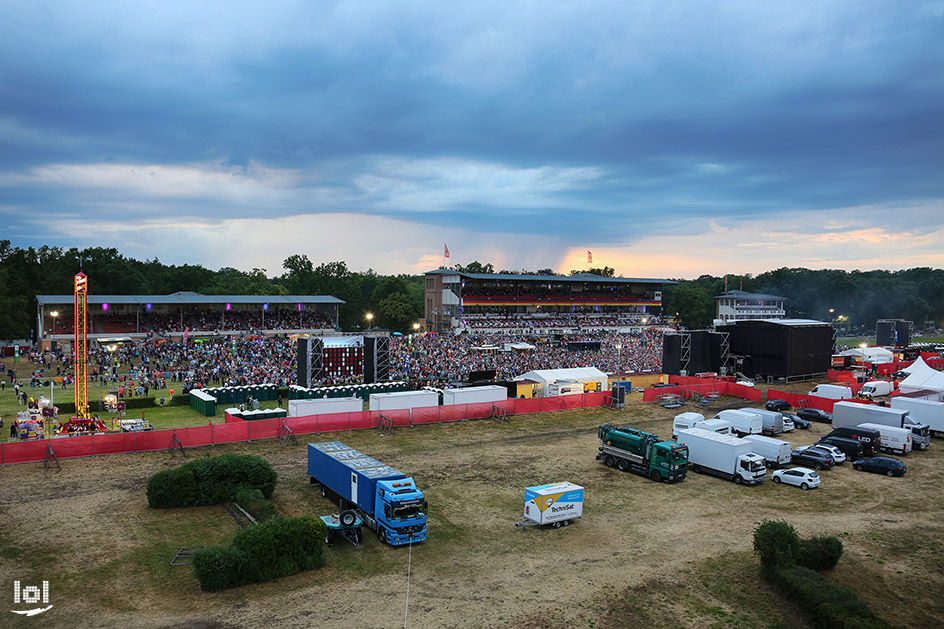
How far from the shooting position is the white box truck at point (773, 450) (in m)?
30.5

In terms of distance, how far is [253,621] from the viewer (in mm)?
15180

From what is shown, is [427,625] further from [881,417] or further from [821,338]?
[821,338]

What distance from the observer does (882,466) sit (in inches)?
1180

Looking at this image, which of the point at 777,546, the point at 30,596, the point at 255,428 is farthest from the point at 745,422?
the point at 30,596

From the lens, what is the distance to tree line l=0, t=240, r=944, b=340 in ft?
305

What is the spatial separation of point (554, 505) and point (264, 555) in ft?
33.9

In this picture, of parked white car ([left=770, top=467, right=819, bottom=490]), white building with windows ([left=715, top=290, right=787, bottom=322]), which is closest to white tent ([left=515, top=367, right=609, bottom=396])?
parked white car ([left=770, top=467, right=819, bottom=490])

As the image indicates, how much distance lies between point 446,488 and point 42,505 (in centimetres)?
1620

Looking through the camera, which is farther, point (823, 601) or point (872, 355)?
point (872, 355)

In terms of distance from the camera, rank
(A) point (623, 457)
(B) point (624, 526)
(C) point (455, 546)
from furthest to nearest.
A: (A) point (623, 457)
(B) point (624, 526)
(C) point (455, 546)

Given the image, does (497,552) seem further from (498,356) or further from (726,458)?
(498,356)

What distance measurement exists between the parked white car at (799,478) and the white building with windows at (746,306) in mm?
108982

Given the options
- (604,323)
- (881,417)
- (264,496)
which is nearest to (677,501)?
(264,496)

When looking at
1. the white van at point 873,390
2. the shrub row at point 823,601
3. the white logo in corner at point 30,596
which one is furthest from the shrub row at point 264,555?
the white van at point 873,390
